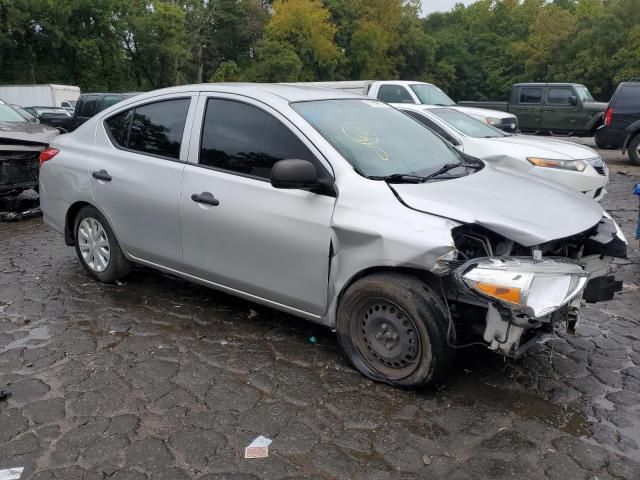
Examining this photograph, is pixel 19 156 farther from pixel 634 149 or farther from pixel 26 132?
pixel 634 149

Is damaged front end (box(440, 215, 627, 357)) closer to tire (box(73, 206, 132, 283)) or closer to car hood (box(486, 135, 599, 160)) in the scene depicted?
tire (box(73, 206, 132, 283))

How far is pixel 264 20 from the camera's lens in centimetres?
5559

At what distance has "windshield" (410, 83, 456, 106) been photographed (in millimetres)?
12914

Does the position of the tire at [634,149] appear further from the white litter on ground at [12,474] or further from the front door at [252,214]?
the white litter on ground at [12,474]

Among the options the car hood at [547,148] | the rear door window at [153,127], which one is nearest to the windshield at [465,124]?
the car hood at [547,148]

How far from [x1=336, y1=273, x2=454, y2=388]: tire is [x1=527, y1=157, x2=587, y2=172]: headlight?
5.33m

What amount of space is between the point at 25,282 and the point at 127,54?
4580 cm

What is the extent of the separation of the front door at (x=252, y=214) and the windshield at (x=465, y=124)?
5365 millimetres

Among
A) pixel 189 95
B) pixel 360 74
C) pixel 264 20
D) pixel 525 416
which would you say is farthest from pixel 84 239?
pixel 264 20

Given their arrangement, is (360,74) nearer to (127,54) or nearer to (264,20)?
(264,20)

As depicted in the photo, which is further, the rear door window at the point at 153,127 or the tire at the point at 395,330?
the rear door window at the point at 153,127

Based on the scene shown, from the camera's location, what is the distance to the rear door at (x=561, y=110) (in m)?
18.3

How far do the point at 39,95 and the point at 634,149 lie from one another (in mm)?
27675

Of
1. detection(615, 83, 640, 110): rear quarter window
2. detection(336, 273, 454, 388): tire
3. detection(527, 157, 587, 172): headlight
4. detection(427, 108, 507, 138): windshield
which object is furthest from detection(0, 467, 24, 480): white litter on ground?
detection(615, 83, 640, 110): rear quarter window
